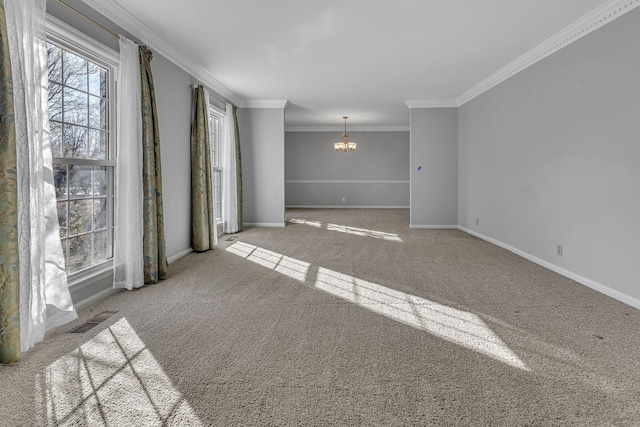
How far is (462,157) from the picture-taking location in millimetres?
7180

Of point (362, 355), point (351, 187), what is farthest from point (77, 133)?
point (351, 187)

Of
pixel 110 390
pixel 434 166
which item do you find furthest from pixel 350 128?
pixel 110 390

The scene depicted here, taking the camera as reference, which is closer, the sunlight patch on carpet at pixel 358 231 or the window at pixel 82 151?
the window at pixel 82 151

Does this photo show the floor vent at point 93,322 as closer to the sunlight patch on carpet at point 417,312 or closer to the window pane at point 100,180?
the window pane at point 100,180

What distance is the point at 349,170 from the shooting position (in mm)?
12297

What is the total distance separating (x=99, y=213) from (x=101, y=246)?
0.31m

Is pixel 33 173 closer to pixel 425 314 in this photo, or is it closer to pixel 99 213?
pixel 99 213

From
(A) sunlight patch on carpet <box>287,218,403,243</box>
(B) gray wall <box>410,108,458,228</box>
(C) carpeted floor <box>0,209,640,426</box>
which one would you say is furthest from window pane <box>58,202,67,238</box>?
(B) gray wall <box>410,108,458,228</box>

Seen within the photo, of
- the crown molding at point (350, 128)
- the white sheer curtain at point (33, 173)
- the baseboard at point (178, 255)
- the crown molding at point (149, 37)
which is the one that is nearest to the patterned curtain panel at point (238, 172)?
the crown molding at point (149, 37)

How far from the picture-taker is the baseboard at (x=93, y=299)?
9.52ft

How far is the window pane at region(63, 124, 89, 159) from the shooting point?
2875mm

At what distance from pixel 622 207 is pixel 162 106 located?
4.74 meters

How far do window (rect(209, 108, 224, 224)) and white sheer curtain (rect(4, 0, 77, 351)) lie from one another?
12.9 ft

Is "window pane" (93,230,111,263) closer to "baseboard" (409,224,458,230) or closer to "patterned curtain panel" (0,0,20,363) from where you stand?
"patterned curtain panel" (0,0,20,363)
